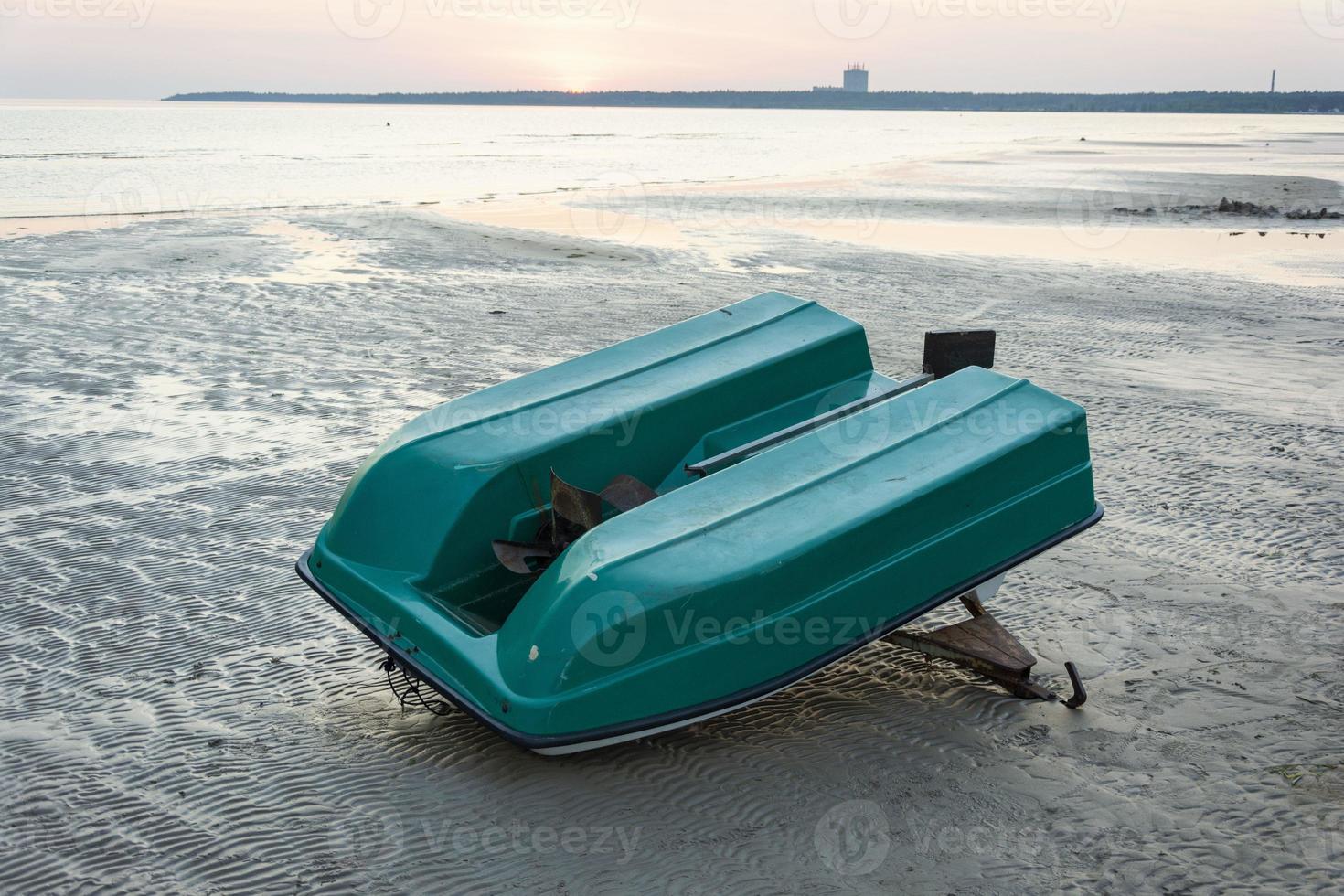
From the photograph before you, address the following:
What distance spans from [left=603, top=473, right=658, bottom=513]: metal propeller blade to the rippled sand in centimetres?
86

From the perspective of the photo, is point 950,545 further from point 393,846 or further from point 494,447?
point 393,846

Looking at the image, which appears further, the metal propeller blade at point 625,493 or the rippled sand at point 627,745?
the metal propeller blade at point 625,493

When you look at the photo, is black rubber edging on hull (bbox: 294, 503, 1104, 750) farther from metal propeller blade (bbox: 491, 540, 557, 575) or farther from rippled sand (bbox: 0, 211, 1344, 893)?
metal propeller blade (bbox: 491, 540, 557, 575)

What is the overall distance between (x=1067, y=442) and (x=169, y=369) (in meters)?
7.12

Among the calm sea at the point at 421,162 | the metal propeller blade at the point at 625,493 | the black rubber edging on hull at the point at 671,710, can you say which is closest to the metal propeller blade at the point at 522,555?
the metal propeller blade at the point at 625,493

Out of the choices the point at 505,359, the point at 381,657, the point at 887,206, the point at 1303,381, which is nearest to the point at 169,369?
the point at 505,359

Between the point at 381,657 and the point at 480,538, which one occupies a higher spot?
the point at 480,538

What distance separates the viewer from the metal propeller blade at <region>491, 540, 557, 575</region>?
149 inches

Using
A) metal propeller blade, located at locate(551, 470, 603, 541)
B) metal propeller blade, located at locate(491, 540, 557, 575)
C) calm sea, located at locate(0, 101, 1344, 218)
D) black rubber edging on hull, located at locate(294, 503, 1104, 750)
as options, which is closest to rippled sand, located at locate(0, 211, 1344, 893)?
black rubber edging on hull, located at locate(294, 503, 1104, 750)

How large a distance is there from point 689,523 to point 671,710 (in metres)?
0.59

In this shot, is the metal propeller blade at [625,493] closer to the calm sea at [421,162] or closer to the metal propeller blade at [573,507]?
the metal propeller blade at [573,507]

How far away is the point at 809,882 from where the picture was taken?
3020mm

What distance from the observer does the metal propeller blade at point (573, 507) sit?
3.76 metres

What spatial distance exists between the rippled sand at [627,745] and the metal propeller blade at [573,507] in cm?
76
